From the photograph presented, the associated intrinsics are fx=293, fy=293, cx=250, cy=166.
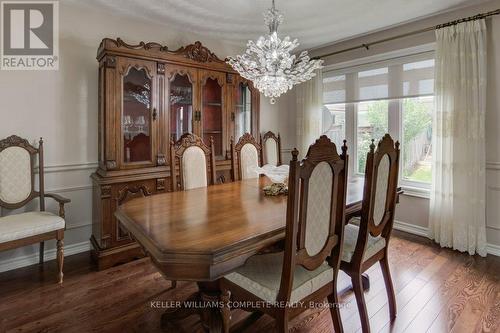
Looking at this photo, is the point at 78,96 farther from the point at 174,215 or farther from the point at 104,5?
the point at 174,215

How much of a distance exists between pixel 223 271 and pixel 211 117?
7.87 ft

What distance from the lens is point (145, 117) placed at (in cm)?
286

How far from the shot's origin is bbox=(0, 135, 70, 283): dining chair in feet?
7.07

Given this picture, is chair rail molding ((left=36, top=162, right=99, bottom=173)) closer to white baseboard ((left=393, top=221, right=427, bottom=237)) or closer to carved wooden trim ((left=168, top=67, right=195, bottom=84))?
carved wooden trim ((left=168, top=67, right=195, bottom=84))

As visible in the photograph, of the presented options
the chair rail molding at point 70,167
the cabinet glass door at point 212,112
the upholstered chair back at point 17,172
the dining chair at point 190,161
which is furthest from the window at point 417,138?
the upholstered chair back at point 17,172

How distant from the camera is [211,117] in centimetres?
336

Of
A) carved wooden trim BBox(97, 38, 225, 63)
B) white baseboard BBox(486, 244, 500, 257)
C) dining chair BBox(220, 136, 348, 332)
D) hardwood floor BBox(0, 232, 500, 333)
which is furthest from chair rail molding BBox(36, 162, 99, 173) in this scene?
white baseboard BBox(486, 244, 500, 257)

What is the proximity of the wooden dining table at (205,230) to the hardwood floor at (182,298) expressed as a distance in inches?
15.0

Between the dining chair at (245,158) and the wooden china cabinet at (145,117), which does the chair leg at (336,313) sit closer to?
the dining chair at (245,158)

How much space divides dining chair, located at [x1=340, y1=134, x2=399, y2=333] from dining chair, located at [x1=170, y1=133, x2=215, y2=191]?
1268mm

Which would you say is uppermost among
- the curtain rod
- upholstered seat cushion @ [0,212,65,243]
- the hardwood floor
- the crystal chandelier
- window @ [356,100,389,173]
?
the curtain rod

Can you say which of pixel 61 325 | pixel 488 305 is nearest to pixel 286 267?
pixel 61 325

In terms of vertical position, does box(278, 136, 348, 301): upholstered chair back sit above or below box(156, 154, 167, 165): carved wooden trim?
below

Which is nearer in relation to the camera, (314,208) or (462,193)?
(314,208)
